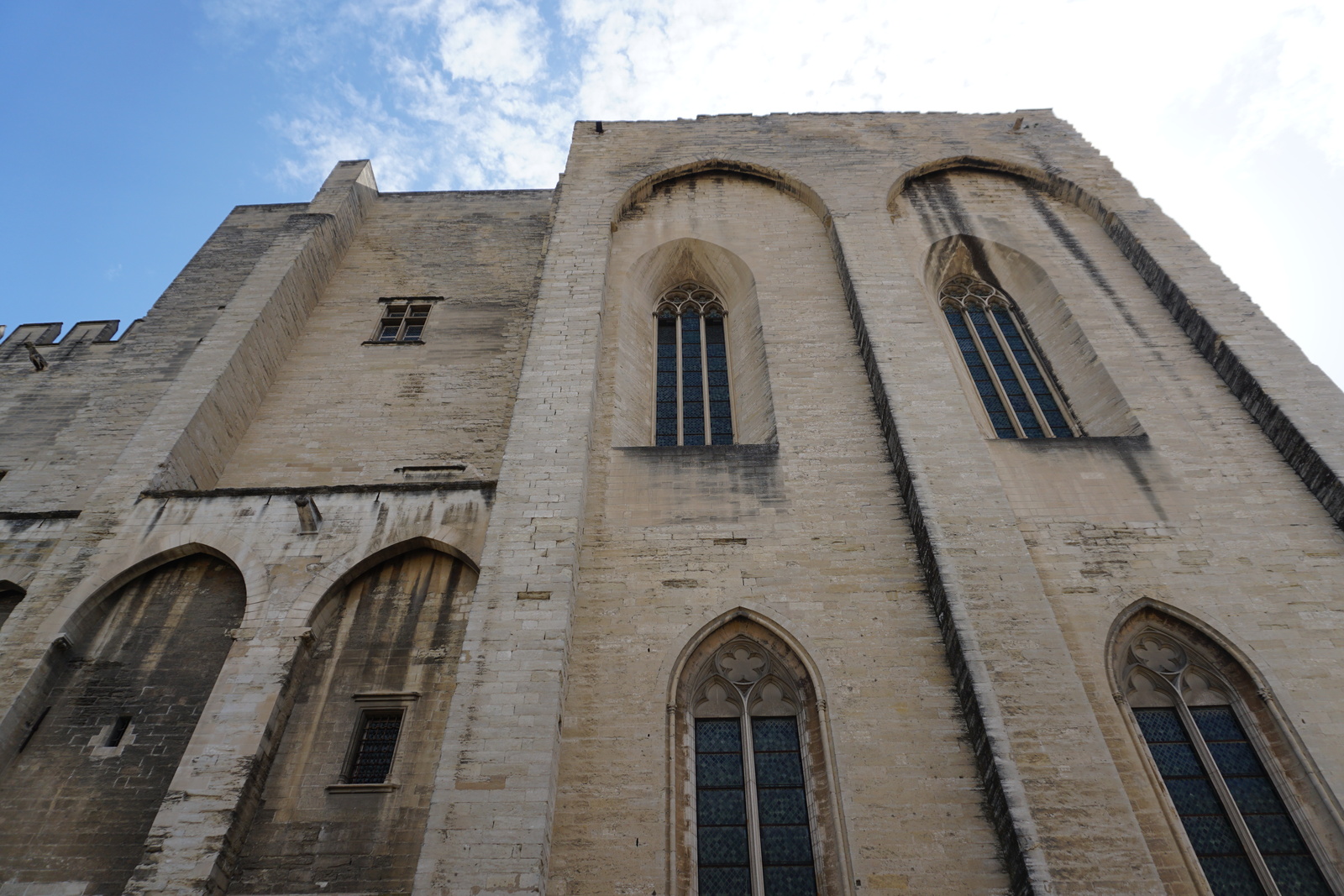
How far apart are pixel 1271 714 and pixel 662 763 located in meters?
4.44

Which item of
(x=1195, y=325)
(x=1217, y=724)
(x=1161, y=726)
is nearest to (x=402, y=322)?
(x=1195, y=325)

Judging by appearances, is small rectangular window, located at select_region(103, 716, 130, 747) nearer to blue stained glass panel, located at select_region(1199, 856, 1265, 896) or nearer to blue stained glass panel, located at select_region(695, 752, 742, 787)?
blue stained glass panel, located at select_region(695, 752, 742, 787)

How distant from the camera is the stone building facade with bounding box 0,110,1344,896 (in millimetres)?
5438

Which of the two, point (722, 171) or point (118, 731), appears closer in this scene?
point (118, 731)

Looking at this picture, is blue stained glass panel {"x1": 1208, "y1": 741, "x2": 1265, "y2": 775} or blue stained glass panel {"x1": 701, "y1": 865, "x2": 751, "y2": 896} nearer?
blue stained glass panel {"x1": 701, "y1": 865, "x2": 751, "y2": 896}

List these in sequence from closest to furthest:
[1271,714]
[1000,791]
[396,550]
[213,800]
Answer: [1000,791] < [213,800] < [1271,714] < [396,550]

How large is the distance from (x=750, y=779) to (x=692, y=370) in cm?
509

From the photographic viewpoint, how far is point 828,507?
7340mm

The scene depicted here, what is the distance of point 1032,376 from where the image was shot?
9500mm

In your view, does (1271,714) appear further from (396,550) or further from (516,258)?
(516,258)

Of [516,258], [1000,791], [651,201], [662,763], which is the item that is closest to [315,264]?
[516,258]

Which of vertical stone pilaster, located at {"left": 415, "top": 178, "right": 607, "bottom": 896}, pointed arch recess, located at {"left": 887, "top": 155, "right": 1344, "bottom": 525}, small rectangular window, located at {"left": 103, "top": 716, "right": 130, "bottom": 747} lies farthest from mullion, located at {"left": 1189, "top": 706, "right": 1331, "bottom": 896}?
small rectangular window, located at {"left": 103, "top": 716, "right": 130, "bottom": 747}

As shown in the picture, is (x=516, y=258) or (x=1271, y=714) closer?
(x=1271, y=714)

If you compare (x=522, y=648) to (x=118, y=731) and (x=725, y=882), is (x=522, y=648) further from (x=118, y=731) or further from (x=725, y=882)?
(x=118, y=731)
